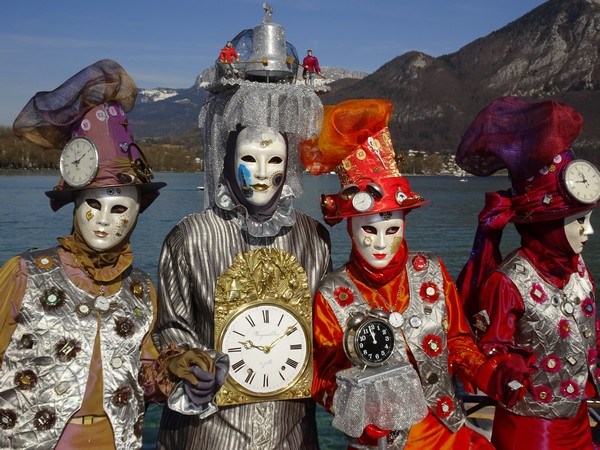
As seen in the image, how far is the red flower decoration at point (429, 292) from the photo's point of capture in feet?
14.0

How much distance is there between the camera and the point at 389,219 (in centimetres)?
415

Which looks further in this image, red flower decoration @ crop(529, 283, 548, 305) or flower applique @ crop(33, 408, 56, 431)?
red flower decoration @ crop(529, 283, 548, 305)

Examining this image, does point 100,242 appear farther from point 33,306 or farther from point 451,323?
point 451,323

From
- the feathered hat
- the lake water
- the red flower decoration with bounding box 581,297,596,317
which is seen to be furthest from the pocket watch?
the lake water

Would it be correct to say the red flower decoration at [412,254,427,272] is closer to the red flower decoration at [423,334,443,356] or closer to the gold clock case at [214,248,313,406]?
the red flower decoration at [423,334,443,356]

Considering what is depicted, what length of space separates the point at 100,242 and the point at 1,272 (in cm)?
52

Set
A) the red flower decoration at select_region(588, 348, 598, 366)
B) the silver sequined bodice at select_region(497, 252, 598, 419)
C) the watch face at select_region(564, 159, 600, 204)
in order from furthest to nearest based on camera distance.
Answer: the red flower decoration at select_region(588, 348, 598, 366) → the silver sequined bodice at select_region(497, 252, 598, 419) → the watch face at select_region(564, 159, 600, 204)

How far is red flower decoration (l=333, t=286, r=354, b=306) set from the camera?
4.20 meters

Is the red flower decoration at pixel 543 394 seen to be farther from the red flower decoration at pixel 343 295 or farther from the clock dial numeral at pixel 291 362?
the clock dial numeral at pixel 291 362

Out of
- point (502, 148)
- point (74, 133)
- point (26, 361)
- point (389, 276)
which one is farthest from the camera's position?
point (502, 148)

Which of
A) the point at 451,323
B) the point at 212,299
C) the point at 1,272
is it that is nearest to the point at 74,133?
the point at 1,272

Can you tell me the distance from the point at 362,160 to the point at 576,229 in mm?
1425

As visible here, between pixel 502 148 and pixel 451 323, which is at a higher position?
pixel 502 148

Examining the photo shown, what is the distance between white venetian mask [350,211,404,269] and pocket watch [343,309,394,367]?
58cm
